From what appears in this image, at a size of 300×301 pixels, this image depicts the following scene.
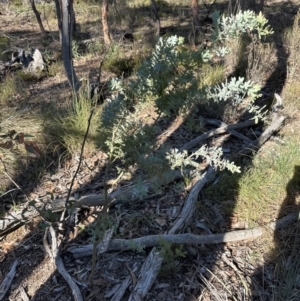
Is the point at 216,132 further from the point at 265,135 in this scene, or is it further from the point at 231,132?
the point at 265,135

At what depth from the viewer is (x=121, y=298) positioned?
6.63ft

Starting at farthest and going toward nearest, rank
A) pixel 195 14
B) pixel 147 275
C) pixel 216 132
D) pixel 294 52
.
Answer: pixel 195 14 < pixel 294 52 < pixel 216 132 < pixel 147 275

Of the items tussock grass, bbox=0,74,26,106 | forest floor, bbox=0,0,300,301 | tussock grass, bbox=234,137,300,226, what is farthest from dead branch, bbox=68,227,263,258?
tussock grass, bbox=0,74,26,106

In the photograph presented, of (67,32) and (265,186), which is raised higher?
(67,32)

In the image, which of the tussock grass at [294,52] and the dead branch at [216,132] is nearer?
the dead branch at [216,132]

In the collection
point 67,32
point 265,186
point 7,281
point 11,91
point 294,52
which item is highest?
point 67,32

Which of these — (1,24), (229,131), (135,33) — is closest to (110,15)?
(135,33)

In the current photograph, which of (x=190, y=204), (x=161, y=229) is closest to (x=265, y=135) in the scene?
(x=190, y=204)

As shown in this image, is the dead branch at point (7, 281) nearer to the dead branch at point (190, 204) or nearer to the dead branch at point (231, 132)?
the dead branch at point (190, 204)

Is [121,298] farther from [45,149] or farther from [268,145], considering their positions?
[268,145]

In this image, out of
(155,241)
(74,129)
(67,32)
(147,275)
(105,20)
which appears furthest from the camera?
(105,20)

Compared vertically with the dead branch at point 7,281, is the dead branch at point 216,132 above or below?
above

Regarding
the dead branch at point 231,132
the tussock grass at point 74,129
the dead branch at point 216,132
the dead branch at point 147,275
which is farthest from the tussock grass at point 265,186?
the tussock grass at point 74,129

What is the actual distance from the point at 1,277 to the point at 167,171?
52.9 inches
